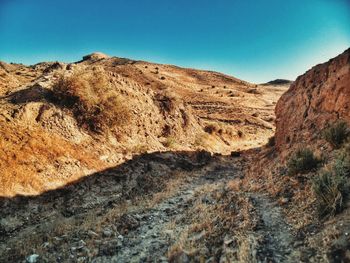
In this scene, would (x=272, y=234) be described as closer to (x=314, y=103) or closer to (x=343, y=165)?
(x=343, y=165)

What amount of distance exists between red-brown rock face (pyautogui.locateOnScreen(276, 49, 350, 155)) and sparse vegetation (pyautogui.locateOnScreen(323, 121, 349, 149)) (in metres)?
0.80

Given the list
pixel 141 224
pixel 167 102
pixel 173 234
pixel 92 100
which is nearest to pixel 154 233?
pixel 173 234

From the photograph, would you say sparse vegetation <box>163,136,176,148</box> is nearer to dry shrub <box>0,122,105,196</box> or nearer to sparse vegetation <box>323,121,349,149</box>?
dry shrub <box>0,122,105,196</box>

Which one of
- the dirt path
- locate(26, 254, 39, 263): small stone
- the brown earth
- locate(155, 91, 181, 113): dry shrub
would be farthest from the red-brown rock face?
locate(26, 254, 39, 263): small stone

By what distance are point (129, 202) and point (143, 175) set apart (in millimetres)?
2853

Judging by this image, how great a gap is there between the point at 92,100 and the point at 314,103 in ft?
32.8

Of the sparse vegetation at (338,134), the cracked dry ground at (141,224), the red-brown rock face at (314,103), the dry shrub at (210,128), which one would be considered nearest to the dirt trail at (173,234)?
the cracked dry ground at (141,224)

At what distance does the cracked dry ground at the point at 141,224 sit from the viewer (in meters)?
6.65

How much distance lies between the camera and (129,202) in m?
11.1

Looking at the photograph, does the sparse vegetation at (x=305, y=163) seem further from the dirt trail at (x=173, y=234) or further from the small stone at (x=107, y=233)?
the small stone at (x=107, y=233)

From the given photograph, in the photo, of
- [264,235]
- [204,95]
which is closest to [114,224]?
[264,235]

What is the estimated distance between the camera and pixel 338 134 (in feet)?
30.9

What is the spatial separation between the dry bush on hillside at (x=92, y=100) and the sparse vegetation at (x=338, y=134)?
31.7ft

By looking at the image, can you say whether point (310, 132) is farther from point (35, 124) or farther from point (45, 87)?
point (45, 87)
